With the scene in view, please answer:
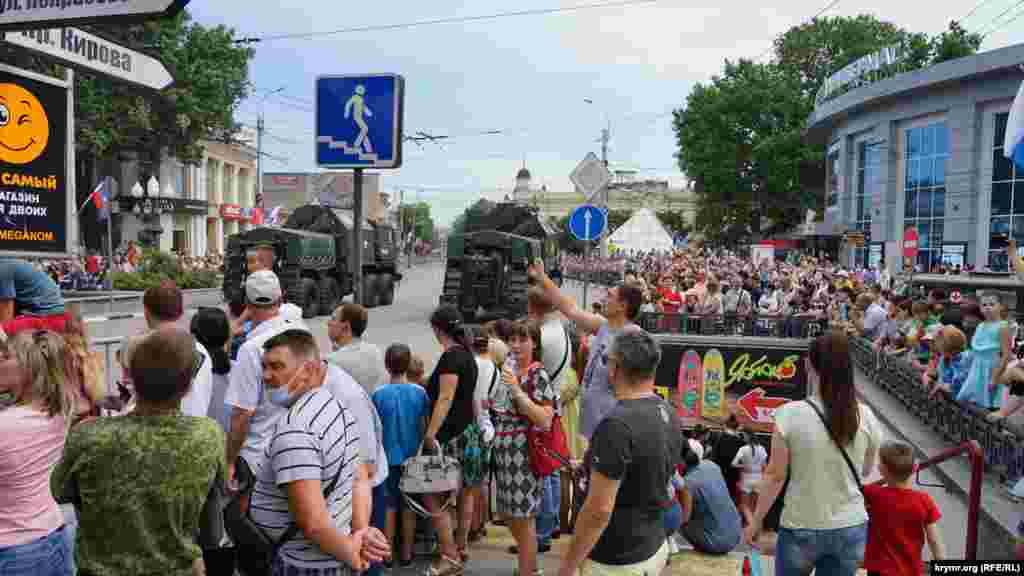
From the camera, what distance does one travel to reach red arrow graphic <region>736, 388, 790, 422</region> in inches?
294

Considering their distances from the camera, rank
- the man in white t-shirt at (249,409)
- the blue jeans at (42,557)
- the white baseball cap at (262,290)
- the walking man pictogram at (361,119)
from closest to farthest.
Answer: the blue jeans at (42,557) → the man in white t-shirt at (249,409) → the white baseball cap at (262,290) → the walking man pictogram at (361,119)

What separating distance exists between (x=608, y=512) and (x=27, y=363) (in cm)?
231

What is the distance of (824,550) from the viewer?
3.61 metres

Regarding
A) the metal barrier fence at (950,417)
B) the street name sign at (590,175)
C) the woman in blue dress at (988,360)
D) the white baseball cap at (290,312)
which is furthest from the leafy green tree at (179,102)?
the woman in blue dress at (988,360)

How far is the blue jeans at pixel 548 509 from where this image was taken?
5.30 metres

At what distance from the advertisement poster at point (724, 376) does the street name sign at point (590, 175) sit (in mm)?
2980

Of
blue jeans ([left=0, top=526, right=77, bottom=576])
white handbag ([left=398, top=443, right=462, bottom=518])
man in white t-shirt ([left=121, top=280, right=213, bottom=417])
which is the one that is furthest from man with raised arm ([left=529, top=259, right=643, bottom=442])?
blue jeans ([left=0, top=526, right=77, bottom=576])

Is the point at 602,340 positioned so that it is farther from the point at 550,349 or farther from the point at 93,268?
the point at 93,268

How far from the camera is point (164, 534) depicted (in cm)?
273

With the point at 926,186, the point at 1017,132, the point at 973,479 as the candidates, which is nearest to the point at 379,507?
the point at 973,479

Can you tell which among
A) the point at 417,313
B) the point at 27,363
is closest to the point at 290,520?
the point at 27,363

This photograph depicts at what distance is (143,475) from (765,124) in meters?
51.7

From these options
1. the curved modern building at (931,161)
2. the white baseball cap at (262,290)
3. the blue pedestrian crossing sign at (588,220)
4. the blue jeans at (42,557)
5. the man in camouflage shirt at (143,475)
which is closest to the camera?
the man in camouflage shirt at (143,475)

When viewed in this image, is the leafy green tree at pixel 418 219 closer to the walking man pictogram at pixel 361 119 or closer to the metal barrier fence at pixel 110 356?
the metal barrier fence at pixel 110 356
